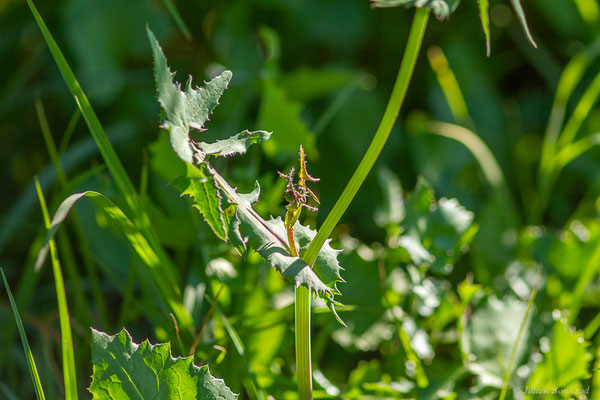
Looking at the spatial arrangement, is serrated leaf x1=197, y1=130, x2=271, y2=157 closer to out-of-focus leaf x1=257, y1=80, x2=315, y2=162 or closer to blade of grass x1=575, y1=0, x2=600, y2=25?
out-of-focus leaf x1=257, y1=80, x2=315, y2=162

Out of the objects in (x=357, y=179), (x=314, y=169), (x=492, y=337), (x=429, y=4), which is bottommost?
(x=492, y=337)

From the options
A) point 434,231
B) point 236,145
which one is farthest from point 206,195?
point 434,231

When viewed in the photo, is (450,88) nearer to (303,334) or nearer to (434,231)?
(434,231)

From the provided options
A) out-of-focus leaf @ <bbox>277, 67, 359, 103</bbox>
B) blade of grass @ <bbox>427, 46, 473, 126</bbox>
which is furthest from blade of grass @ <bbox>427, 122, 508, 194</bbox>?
out-of-focus leaf @ <bbox>277, 67, 359, 103</bbox>

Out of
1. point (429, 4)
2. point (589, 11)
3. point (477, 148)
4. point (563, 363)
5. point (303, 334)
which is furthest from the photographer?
point (589, 11)

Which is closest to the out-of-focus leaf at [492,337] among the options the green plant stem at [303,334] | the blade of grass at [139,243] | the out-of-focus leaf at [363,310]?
the out-of-focus leaf at [363,310]

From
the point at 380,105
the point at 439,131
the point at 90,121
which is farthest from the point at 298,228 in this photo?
the point at 380,105

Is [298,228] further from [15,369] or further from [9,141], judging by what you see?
[9,141]
